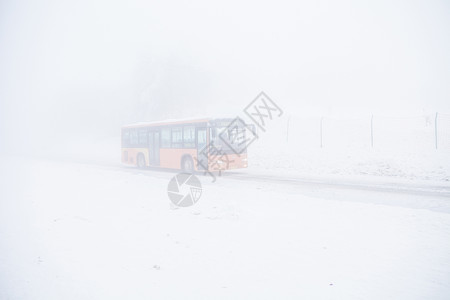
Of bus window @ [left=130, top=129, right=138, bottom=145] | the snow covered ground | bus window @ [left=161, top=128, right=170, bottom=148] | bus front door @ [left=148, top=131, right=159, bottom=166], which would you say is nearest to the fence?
bus window @ [left=161, top=128, right=170, bottom=148]

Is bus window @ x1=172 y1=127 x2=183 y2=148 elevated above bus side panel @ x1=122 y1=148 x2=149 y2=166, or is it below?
above

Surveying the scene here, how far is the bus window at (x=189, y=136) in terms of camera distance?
16016mm

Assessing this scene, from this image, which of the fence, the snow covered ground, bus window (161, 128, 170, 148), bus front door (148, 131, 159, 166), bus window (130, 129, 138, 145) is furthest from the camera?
the fence

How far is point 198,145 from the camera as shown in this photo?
15641 mm

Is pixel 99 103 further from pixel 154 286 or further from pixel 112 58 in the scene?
pixel 154 286

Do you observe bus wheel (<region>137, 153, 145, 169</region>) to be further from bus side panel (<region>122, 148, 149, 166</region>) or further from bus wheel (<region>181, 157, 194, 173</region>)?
bus wheel (<region>181, 157, 194, 173</region>)

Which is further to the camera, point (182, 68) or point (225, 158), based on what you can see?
point (182, 68)

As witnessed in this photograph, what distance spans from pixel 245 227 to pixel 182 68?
139ft

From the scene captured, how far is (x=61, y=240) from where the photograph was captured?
234 inches

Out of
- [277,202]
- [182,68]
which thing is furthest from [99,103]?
[277,202]

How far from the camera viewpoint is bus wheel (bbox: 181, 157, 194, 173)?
52.9 ft

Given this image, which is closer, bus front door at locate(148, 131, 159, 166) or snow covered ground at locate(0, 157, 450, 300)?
snow covered ground at locate(0, 157, 450, 300)

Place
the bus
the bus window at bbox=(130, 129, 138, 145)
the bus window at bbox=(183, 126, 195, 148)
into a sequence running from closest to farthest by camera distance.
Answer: the bus
the bus window at bbox=(183, 126, 195, 148)
the bus window at bbox=(130, 129, 138, 145)

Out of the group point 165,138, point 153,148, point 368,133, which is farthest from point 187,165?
point 368,133
